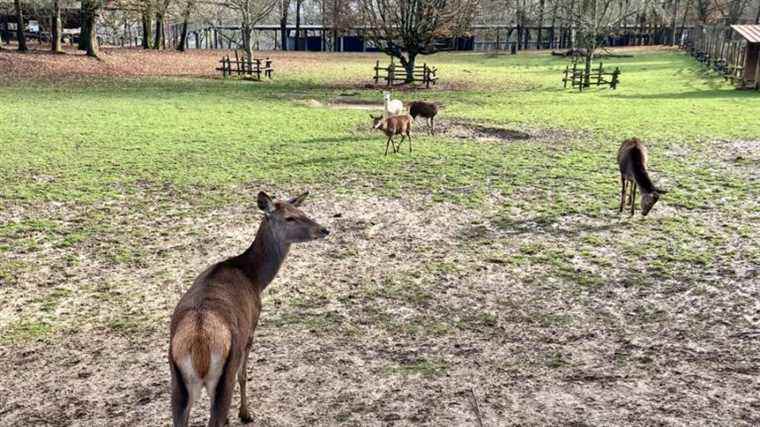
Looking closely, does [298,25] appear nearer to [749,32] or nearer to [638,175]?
[749,32]

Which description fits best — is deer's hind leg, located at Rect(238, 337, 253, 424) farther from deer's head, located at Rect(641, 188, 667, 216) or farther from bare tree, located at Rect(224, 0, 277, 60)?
bare tree, located at Rect(224, 0, 277, 60)

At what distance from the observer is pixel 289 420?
5441 millimetres

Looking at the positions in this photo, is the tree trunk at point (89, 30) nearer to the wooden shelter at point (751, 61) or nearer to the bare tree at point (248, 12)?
the bare tree at point (248, 12)

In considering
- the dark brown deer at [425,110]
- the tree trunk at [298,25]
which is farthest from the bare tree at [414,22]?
the tree trunk at [298,25]

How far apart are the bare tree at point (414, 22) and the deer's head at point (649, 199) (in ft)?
82.0

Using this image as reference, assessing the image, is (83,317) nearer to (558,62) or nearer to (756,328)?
(756,328)

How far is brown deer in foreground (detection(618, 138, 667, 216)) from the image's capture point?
1042 cm

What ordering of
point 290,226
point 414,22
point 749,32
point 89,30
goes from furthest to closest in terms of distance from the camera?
point 89,30 → point 414,22 → point 749,32 → point 290,226

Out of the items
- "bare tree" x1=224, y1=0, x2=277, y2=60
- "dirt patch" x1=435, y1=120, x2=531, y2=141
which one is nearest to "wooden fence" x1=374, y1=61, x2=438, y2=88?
"bare tree" x1=224, y1=0, x2=277, y2=60

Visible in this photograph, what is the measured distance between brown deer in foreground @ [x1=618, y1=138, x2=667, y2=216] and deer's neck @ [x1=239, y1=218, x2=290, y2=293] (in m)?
6.77

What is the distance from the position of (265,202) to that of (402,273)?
329cm

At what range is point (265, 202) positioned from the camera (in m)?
5.82

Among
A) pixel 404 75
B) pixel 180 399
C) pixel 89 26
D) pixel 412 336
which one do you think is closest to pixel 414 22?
pixel 404 75

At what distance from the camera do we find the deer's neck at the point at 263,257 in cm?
558
